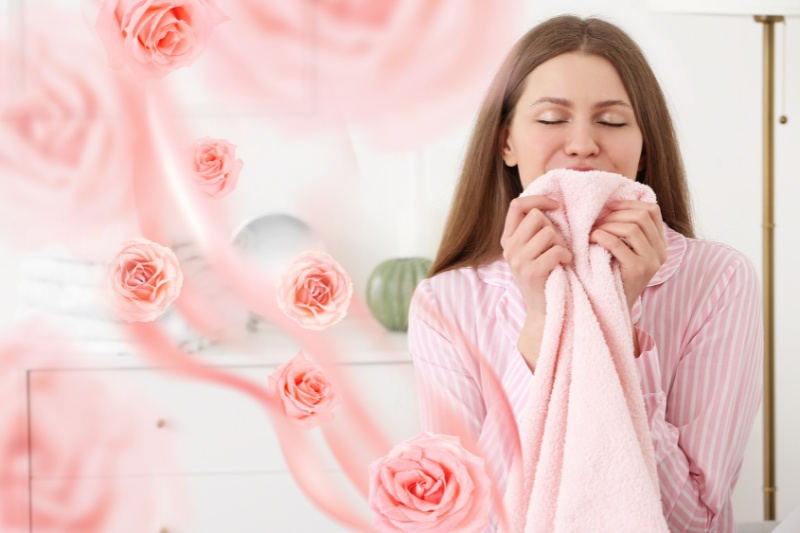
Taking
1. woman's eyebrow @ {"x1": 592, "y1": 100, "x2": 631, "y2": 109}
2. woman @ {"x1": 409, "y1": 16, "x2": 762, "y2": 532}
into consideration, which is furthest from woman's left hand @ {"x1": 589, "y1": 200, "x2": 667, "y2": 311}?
woman's eyebrow @ {"x1": 592, "y1": 100, "x2": 631, "y2": 109}

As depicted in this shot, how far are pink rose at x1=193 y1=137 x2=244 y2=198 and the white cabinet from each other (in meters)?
0.16

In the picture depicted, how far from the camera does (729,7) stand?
0.78 metres

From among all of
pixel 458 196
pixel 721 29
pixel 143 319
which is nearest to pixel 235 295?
pixel 143 319

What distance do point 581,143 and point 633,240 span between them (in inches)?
4.2

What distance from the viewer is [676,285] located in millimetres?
595

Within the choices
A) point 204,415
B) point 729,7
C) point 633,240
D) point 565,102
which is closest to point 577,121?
point 565,102

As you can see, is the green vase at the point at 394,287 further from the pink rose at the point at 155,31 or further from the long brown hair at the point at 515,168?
the pink rose at the point at 155,31

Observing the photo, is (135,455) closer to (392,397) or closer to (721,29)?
(392,397)

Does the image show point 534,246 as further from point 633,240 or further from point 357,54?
point 357,54

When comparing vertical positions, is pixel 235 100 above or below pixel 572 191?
above

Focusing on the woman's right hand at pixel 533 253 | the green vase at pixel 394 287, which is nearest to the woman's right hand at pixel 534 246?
the woman's right hand at pixel 533 253

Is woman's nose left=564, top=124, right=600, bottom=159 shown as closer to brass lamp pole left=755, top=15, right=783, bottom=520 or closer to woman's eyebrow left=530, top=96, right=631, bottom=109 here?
woman's eyebrow left=530, top=96, right=631, bottom=109

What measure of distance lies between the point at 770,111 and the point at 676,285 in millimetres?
317

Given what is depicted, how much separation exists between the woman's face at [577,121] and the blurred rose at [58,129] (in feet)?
1.21
